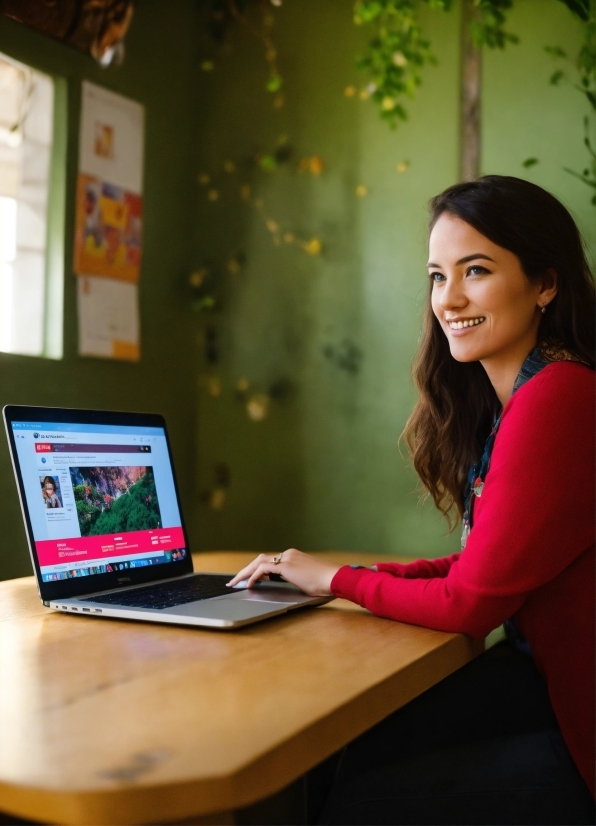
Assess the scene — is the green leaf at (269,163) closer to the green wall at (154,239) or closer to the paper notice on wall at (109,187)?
the green wall at (154,239)

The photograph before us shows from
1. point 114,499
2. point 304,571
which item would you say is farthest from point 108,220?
point 304,571

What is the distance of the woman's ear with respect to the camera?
1314 millimetres

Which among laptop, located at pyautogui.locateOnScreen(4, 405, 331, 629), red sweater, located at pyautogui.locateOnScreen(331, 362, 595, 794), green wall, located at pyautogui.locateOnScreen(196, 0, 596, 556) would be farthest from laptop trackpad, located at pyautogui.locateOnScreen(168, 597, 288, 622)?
green wall, located at pyautogui.locateOnScreen(196, 0, 596, 556)

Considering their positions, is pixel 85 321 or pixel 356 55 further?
pixel 356 55

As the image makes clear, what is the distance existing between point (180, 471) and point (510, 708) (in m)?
1.43

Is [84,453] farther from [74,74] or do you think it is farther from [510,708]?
[74,74]

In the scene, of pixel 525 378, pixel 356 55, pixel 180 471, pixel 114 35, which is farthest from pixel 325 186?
pixel 525 378

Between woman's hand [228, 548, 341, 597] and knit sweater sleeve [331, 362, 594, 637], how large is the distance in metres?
0.07

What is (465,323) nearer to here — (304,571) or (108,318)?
(304,571)

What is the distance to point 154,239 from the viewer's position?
242 centimetres

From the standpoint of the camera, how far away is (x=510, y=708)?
129 centimetres

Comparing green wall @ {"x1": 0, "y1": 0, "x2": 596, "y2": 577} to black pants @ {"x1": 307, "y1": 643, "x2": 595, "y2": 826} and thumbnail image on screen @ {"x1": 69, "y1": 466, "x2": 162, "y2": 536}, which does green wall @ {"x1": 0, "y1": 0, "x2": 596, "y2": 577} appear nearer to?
thumbnail image on screen @ {"x1": 69, "y1": 466, "x2": 162, "y2": 536}

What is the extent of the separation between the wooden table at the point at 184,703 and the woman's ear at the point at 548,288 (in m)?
0.56

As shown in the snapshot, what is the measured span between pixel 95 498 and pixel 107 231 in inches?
46.3
